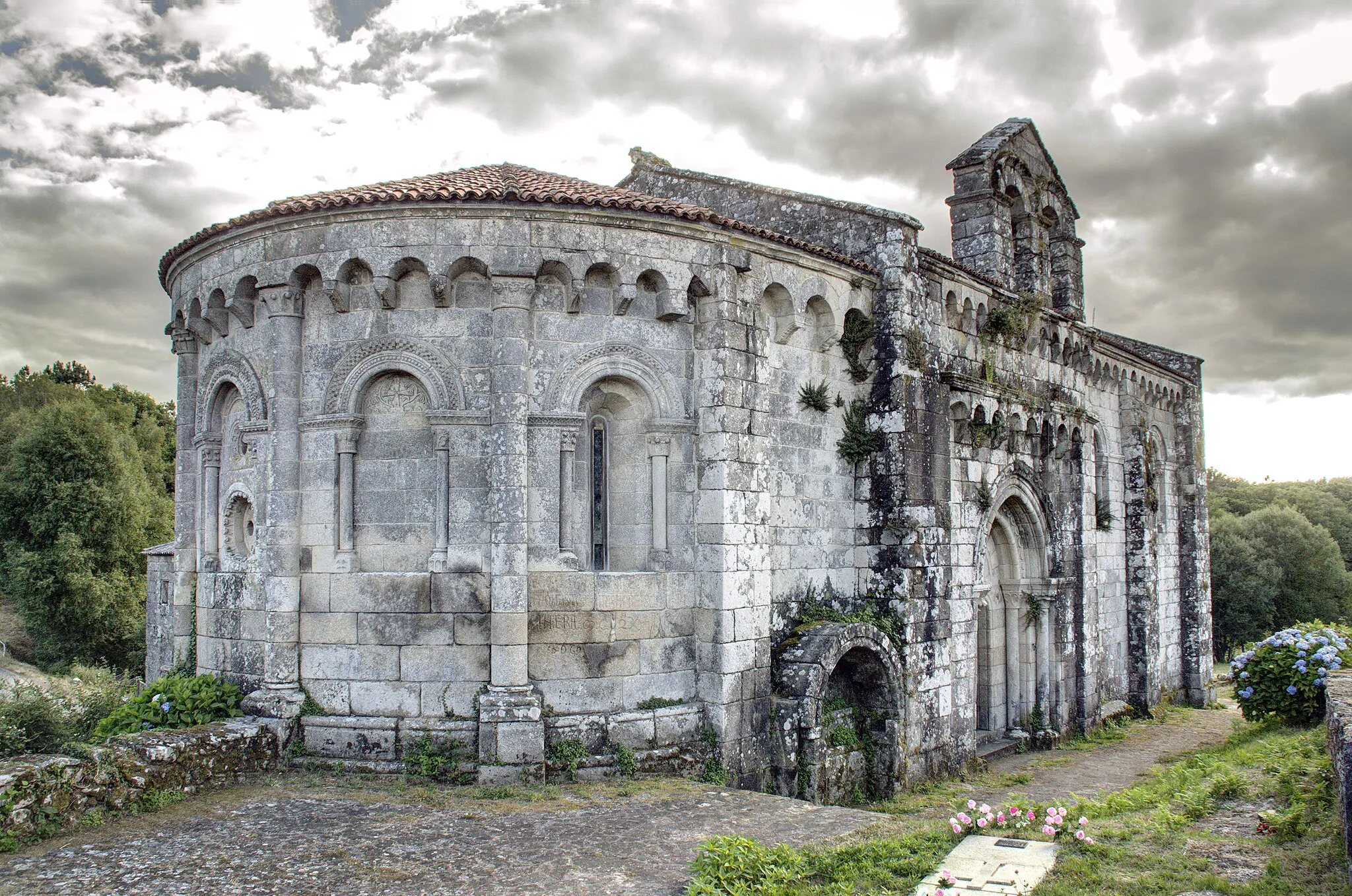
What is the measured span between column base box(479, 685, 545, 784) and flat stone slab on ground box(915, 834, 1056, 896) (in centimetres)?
380

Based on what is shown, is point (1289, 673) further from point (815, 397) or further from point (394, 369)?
point (394, 369)

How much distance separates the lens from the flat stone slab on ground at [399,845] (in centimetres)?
656

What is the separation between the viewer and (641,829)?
7.89m

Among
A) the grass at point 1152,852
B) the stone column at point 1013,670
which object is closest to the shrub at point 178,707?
the grass at point 1152,852

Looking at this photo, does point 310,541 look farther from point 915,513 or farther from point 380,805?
point 915,513

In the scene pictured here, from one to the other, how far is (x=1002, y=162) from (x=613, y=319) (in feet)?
29.2

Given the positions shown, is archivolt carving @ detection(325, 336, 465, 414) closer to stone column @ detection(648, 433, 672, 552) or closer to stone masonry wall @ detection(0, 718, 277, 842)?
stone column @ detection(648, 433, 672, 552)

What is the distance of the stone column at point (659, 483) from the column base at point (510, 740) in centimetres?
213

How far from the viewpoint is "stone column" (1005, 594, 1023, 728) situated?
15.5 meters

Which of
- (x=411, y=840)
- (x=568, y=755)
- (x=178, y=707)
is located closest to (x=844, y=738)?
(x=568, y=755)

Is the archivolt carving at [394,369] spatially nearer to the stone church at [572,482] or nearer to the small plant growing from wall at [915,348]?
the stone church at [572,482]

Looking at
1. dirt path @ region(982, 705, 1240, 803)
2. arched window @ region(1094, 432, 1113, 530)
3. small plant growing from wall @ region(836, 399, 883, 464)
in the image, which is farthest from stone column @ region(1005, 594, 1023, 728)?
small plant growing from wall @ region(836, 399, 883, 464)

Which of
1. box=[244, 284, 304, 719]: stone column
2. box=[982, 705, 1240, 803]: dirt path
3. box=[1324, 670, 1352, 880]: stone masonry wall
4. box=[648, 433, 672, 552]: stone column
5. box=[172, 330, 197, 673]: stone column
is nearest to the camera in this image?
box=[1324, 670, 1352, 880]: stone masonry wall

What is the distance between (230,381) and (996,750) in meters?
11.5
